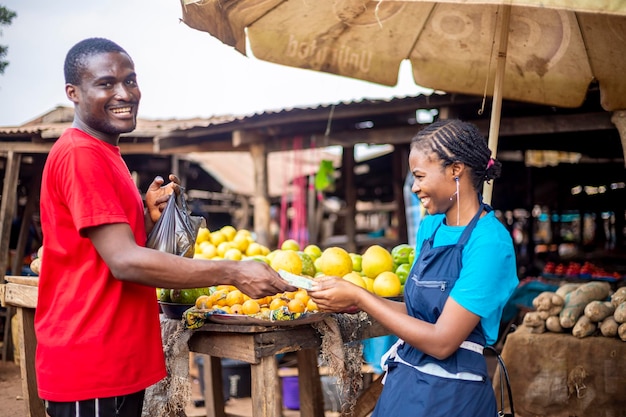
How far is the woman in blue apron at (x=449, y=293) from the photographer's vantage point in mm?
1857

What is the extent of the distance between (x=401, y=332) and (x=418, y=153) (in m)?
0.65

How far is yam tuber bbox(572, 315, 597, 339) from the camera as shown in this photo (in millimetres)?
4754

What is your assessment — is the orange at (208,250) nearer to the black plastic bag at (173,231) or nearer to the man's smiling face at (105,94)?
the black plastic bag at (173,231)

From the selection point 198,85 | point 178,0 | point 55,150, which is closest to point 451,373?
point 55,150

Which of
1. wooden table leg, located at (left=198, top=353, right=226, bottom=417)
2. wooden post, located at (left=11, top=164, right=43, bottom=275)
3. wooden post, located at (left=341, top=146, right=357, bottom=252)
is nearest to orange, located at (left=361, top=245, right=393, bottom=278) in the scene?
wooden table leg, located at (left=198, top=353, right=226, bottom=417)

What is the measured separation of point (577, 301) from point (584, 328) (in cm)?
30

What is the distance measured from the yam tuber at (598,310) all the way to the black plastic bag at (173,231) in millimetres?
3786

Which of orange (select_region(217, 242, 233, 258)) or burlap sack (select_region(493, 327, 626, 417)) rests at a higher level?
orange (select_region(217, 242, 233, 258))

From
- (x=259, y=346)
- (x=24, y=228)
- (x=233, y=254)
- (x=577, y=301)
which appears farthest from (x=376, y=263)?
(x=24, y=228)

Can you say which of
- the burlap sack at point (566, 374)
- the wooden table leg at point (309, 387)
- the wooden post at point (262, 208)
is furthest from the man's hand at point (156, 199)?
the wooden post at point (262, 208)

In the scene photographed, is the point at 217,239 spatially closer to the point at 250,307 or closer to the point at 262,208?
the point at 250,307

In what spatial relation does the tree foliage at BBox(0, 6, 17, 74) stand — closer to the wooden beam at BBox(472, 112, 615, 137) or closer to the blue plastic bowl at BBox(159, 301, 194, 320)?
the wooden beam at BBox(472, 112, 615, 137)

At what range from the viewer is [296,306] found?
2.57 m

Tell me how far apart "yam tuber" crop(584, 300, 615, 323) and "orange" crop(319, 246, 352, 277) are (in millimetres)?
2601
